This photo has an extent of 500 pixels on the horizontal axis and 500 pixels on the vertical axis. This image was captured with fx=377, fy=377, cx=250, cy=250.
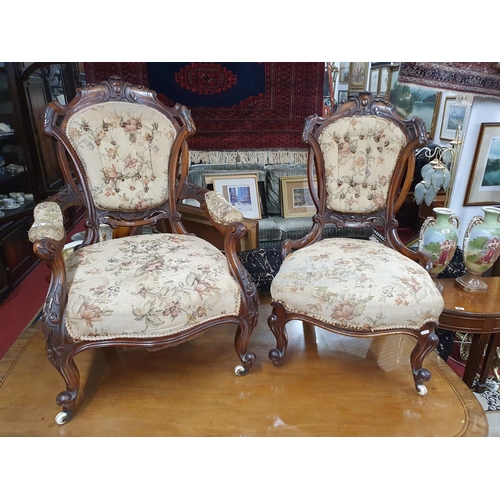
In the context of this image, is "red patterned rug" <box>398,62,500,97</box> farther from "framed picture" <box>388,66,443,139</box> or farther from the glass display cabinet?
the glass display cabinet

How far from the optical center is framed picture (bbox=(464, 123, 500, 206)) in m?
2.22

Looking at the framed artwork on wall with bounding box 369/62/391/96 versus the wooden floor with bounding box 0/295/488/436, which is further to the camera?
the framed artwork on wall with bounding box 369/62/391/96

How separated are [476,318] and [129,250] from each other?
1349mm

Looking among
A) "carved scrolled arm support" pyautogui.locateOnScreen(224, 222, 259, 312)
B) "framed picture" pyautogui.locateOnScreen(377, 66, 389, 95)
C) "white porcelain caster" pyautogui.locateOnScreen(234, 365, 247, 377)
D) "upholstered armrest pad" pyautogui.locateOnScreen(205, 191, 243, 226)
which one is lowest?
"white porcelain caster" pyautogui.locateOnScreen(234, 365, 247, 377)

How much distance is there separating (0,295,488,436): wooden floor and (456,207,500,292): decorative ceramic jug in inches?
16.8

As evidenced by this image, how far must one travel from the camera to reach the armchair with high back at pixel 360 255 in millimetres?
1161

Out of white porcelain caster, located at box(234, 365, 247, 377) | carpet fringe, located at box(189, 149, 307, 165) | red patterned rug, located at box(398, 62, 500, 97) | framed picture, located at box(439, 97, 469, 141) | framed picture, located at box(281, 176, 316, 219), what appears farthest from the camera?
framed picture, located at box(439, 97, 469, 141)

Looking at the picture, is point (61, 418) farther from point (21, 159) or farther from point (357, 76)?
point (357, 76)

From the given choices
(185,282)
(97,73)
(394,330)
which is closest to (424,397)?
(394,330)

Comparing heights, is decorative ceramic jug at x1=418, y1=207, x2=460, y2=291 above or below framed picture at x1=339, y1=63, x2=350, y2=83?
below

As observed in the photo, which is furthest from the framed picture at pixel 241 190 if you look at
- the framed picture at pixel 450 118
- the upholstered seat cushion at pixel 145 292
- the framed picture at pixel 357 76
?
the framed picture at pixel 357 76

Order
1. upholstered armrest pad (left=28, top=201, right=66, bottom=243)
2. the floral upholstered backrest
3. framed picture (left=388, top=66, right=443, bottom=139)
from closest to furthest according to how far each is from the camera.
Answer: upholstered armrest pad (left=28, top=201, right=66, bottom=243)
the floral upholstered backrest
framed picture (left=388, top=66, right=443, bottom=139)

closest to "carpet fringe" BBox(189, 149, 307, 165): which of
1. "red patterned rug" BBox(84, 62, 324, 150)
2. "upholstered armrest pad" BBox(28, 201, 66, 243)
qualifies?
"red patterned rug" BBox(84, 62, 324, 150)

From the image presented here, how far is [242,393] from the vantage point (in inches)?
50.0
